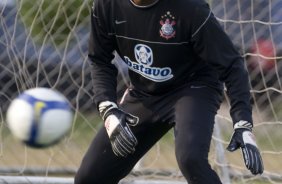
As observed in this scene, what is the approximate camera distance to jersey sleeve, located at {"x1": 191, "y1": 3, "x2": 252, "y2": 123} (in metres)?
4.09

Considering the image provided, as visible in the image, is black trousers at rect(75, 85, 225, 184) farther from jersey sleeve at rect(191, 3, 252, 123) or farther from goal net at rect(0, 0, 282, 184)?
goal net at rect(0, 0, 282, 184)

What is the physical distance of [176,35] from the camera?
13.8 feet

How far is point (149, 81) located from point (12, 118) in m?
0.72

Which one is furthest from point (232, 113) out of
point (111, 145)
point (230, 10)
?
point (230, 10)

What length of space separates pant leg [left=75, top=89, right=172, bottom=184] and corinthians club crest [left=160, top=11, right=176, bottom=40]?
42 cm

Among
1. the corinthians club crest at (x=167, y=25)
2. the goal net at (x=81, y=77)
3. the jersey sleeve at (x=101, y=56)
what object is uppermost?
the corinthians club crest at (x=167, y=25)

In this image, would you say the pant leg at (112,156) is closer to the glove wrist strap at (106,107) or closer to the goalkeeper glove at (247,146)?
the glove wrist strap at (106,107)

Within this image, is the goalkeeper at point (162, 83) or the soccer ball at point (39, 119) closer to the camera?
the goalkeeper at point (162, 83)

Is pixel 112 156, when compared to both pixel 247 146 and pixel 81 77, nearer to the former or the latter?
pixel 247 146

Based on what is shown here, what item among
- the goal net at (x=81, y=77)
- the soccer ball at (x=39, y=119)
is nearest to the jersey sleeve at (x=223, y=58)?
the soccer ball at (x=39, y=119)

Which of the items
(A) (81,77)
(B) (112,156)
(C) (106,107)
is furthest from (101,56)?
(A) (81,77)

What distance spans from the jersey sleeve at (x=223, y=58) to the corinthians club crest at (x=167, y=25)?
4.5 inches

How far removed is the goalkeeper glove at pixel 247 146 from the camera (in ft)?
13.0

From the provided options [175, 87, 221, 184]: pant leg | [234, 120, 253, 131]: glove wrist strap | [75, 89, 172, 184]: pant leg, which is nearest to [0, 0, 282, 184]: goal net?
[75, 89, 172, 184]: pant leg
